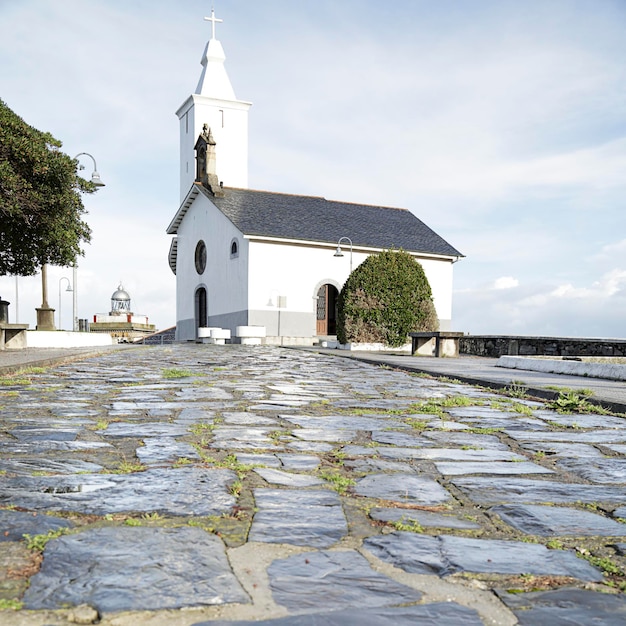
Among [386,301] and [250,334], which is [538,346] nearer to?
[386,301]

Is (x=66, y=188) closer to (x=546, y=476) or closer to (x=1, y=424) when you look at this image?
(x=1, y=424)

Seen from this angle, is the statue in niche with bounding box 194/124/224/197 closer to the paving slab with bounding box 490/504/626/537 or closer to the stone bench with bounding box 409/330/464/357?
the stone bench with bounding box 409/330/464/357

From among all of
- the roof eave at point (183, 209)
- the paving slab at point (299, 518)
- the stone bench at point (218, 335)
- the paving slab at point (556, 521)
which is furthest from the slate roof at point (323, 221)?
the paving slab at point (556, 521)

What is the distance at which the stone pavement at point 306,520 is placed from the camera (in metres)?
1.84

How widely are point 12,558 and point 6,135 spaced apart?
62.5 ft

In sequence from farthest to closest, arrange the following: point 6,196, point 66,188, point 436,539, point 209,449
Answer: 1. point 66,188
2. point 6,196
3. point 209,449
4. point 436,539

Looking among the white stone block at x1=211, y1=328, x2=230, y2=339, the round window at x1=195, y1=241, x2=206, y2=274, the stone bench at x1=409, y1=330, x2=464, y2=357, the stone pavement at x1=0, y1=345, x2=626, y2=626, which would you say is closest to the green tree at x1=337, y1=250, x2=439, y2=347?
the stone bench at x1=409, y1=330, x2=464, y2=357

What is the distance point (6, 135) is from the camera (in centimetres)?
1842

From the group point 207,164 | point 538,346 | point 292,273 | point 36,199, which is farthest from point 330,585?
point 207,164

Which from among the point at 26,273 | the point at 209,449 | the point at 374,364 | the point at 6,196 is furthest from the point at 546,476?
the point at 26,273

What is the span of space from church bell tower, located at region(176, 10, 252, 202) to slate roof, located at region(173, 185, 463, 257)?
5.37 meters

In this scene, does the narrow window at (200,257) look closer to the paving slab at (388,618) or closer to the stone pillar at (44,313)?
the stone pillar at (44,313)

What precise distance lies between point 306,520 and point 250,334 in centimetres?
2649

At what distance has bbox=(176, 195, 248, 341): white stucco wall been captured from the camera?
3269 centimetres
